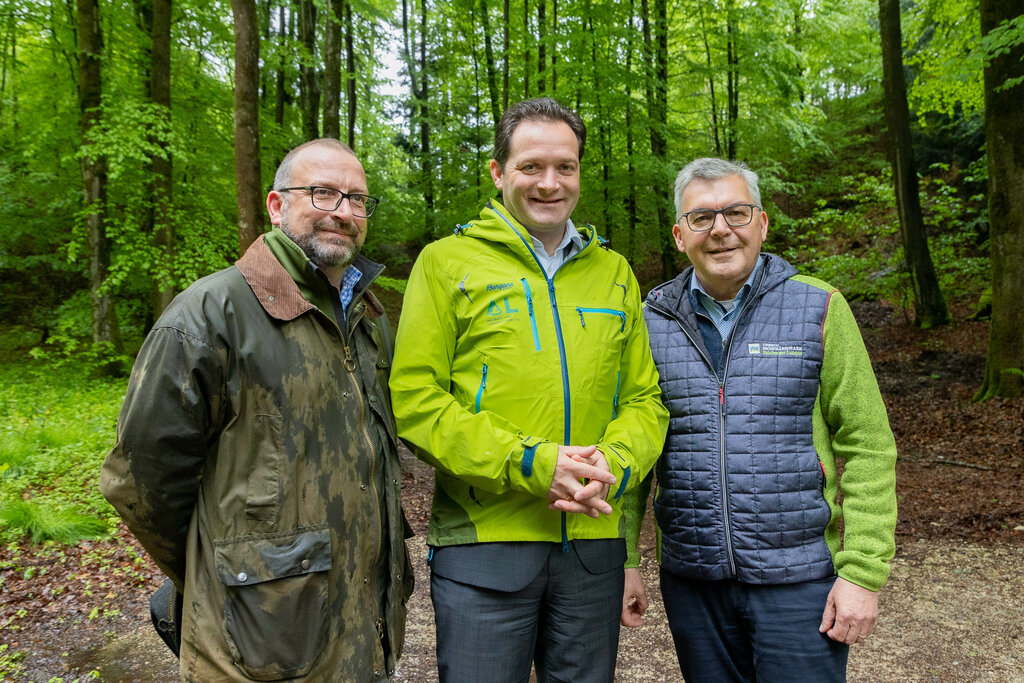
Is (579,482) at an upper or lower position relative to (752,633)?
upper

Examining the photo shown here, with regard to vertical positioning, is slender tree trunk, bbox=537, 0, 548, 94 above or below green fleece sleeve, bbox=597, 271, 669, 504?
above

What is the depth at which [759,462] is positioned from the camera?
2242mm

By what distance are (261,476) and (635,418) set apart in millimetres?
Result: 1226

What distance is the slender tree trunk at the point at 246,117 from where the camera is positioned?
667 centimetres

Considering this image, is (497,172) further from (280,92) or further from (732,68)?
(280,92)

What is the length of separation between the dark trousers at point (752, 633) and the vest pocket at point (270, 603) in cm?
129

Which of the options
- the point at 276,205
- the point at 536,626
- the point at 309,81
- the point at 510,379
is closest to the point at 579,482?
the point at 510,379

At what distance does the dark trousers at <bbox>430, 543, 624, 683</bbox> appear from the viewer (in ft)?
7.09

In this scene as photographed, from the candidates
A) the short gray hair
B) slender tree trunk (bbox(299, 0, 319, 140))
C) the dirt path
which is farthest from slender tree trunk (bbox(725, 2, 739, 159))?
the short gray hair

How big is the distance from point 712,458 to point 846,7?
2116cm

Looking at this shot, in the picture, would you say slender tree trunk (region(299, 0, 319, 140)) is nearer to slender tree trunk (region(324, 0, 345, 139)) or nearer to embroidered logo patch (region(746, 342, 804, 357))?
slender tree trunk (region(324, 0, 345, 139))

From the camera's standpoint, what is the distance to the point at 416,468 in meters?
8.52

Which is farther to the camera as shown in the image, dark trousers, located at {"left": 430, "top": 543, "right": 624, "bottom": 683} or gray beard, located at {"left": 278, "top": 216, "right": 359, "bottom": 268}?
gray beard, located at {"left": 278, "top": 216, "right": 359, "bottom": 268}

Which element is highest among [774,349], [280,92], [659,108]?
[280,92]
